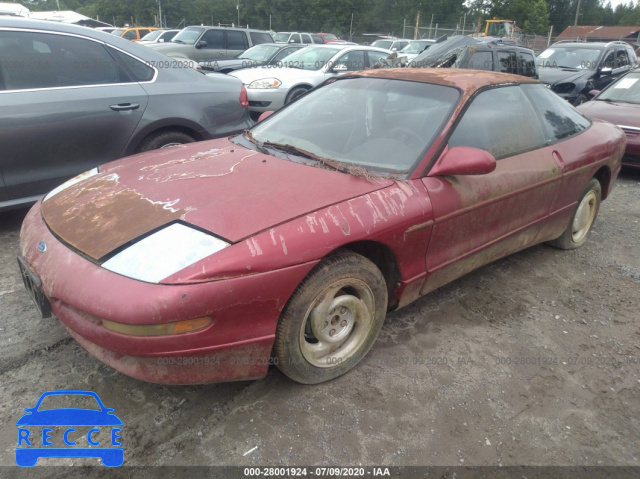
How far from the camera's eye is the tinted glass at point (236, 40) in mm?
13695

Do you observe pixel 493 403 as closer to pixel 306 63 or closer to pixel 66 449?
pixel 66 449

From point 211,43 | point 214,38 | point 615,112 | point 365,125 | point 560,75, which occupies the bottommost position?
point 615,112

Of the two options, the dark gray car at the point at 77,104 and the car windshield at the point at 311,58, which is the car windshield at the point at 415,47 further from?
the dark gray car at the point at 77,104

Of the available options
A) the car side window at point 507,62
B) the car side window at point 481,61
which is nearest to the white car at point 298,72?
the car side window at point 481,61

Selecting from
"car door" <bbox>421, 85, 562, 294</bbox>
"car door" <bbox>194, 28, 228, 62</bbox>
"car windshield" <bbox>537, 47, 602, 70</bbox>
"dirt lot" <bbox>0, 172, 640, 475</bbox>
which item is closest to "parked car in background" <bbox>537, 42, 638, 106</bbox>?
"car windshield" <bbox>537, 47, 602, 70</bbox>

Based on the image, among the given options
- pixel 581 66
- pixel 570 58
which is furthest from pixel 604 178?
pixel 570 58

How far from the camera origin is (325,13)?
40.8 meters

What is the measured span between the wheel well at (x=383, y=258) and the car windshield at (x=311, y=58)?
763 centimetres

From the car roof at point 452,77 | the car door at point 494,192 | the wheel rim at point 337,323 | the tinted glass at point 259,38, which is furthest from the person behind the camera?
the tinted glass at point 259,38

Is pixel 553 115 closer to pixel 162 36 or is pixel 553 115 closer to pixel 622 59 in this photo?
pixel 622 59

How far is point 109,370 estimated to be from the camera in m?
2.38

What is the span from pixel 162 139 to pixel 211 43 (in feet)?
34.1

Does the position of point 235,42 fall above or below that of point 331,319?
above

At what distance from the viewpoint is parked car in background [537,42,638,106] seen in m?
9.70
